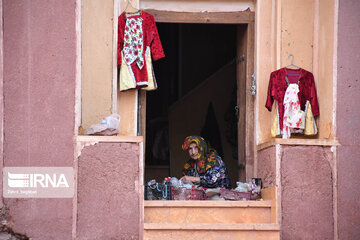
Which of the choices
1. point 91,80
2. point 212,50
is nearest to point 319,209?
point 91,80

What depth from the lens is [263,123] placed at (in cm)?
869

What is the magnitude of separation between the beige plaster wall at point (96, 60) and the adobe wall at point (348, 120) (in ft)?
9.80

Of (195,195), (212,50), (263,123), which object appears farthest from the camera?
(212,50)

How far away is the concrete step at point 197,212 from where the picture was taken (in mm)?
7676

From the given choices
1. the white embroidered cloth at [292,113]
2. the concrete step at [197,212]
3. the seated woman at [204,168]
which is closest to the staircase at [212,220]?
the concrete step at [197,212]

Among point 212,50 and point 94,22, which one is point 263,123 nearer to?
point 94,22

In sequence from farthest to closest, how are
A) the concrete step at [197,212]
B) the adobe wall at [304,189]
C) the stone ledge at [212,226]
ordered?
1. the concrete step at [197,212]
2. the adobe wall at [304,189]
3. the stone ledge at [212,226]

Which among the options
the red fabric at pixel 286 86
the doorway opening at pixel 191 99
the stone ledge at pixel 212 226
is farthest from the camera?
the doorway opening at pixel 191 99

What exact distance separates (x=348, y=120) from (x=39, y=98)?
377cm

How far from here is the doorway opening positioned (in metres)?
11.5

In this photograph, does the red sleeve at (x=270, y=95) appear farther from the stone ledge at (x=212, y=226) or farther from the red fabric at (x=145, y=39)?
the stone ledge at (x=212, y=226)

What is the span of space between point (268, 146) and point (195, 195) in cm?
112

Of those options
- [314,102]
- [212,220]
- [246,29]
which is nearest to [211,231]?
[212,220]

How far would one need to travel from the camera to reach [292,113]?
838 centimetres
